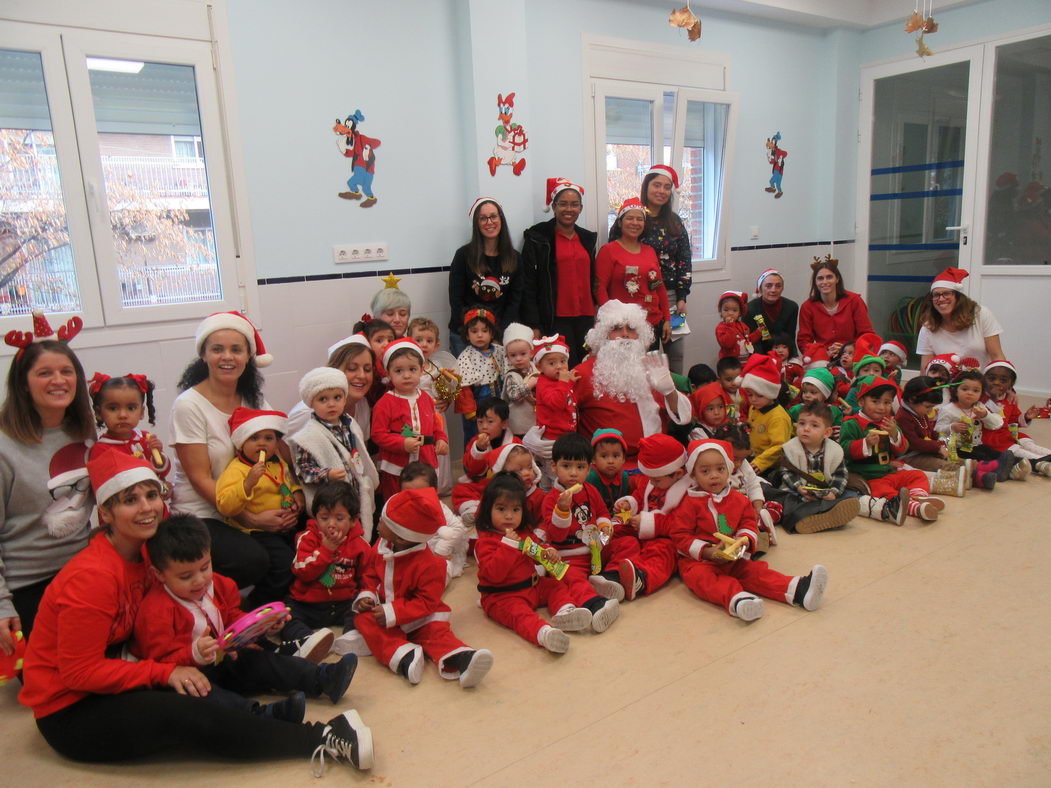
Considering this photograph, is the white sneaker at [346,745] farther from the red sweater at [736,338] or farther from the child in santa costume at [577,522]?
the red sweater at [736,338]

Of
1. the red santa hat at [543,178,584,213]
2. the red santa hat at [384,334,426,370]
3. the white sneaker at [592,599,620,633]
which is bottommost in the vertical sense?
the white sneaker at [592,599,620,633]

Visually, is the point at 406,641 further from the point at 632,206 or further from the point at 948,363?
the point at 948,363

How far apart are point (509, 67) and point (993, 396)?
3.54 m

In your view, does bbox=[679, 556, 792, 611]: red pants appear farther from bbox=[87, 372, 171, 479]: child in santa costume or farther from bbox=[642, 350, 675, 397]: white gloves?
bbox=[87, 372, 171, 479]: child in santa costume

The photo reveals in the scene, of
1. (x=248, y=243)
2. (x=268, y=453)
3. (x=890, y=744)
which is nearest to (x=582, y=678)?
(x=890, y=744)

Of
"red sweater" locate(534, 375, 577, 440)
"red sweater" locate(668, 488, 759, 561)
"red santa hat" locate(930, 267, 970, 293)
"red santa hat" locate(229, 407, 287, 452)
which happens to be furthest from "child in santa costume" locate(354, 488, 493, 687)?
"red santa hat" locate(930, 267, 970, 293)

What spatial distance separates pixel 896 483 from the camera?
3801mm

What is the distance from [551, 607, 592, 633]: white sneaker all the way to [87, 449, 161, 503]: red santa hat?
4.59ft

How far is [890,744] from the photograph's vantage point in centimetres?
199

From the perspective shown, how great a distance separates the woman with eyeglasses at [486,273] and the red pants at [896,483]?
7.40 feet

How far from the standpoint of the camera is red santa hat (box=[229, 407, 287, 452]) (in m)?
2.78

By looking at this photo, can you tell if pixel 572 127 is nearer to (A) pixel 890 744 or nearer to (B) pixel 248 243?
(B) pixel 248 243

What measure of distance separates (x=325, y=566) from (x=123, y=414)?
35.5 inches

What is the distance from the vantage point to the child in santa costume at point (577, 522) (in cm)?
276
